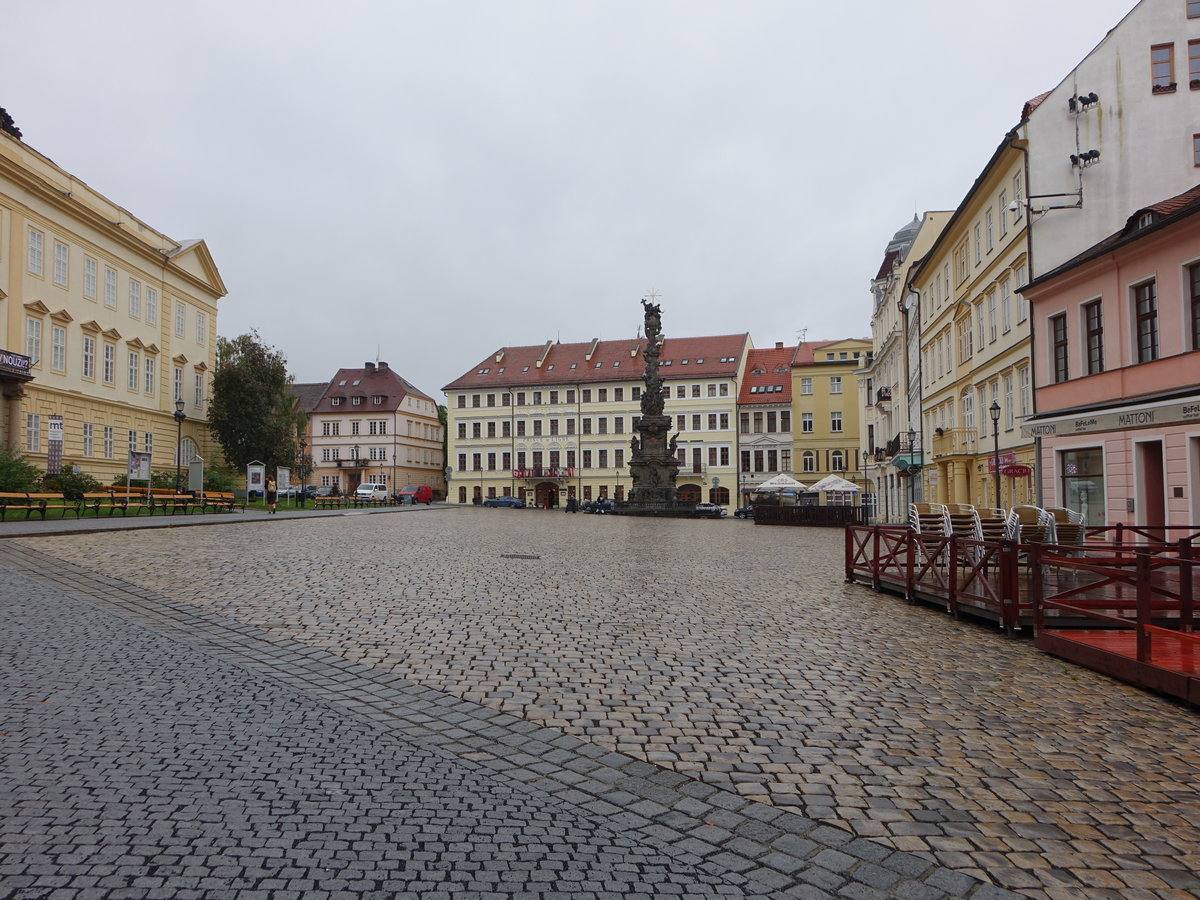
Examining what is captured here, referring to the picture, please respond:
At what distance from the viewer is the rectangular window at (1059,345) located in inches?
914

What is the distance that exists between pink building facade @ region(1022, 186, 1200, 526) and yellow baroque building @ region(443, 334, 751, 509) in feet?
173

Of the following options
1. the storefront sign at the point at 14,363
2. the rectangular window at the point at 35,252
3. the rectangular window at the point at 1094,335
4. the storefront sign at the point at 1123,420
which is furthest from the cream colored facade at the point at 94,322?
the rectangular window at the point at 1094,335

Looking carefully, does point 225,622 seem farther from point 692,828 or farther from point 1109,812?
point 1109,812

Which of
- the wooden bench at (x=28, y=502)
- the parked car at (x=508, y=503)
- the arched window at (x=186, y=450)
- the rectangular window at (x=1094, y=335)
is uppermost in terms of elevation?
the rectangular window at (x=1094, y=335)

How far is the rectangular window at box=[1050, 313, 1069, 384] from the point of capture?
2320 cm

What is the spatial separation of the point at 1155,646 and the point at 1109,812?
468 centimetres

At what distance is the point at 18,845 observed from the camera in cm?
360

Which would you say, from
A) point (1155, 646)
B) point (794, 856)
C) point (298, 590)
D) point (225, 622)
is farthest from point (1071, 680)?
point (298, 590)

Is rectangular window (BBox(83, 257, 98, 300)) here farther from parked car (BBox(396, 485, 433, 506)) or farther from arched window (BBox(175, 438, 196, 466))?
parked car (BBox(396, 485, 433, 506))

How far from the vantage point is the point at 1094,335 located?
21594 millimetres

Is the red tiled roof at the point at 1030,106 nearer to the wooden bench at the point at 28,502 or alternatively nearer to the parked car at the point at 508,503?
the wooden bench at the point at 28,502

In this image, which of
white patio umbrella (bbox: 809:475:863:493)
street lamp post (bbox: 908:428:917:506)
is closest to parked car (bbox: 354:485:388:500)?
white patio umbrella (bbox: 809:475:863:493)

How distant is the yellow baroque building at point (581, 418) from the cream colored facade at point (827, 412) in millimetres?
5852

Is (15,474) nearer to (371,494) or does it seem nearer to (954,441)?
(954,441)
